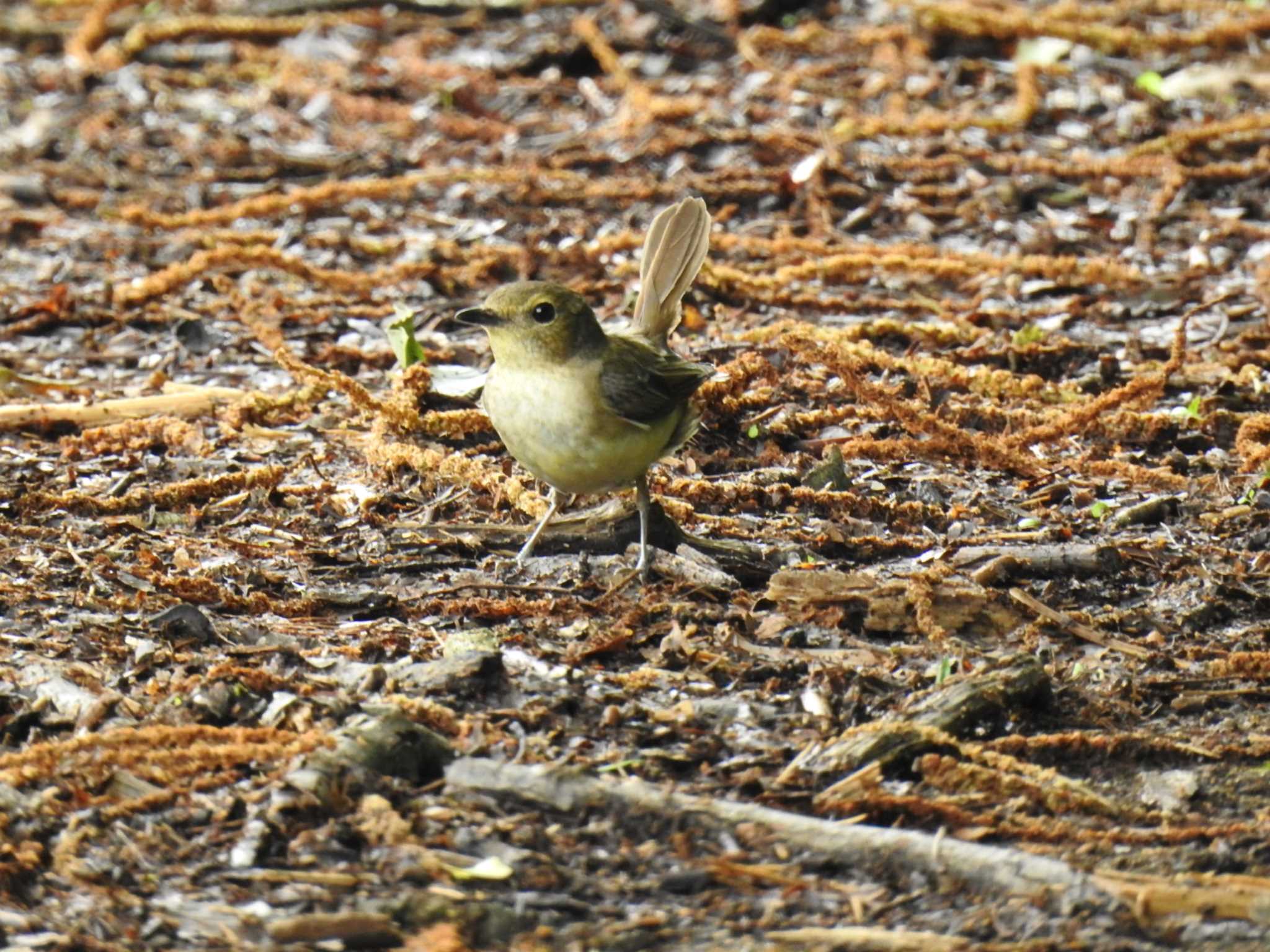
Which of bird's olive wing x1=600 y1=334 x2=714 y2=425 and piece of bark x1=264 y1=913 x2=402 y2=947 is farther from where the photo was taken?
bird's olive wing x1=600 y1=334 x2=714 y2=425

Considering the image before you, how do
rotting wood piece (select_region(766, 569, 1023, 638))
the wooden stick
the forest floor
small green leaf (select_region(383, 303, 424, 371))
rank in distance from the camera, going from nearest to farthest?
1. the forest floor
2. rotting wood piece (select_region(766, 569, 1023, 638))
3. the wooden stick
4. small green leaf (select_region(383, 303, 424, 371))

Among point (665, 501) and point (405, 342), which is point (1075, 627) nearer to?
point (665, 501)

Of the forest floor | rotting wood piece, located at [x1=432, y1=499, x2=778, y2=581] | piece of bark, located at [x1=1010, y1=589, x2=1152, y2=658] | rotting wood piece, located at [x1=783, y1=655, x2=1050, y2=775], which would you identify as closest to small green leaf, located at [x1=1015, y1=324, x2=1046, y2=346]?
the forest floor

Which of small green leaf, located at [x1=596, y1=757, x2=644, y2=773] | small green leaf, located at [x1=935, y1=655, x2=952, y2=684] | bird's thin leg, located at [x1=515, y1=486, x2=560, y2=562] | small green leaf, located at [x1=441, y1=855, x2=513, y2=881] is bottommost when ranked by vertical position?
bird's thin leg, located at [x1=515, y1=486, x2=560, y2=562]

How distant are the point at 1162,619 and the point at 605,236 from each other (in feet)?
13.8

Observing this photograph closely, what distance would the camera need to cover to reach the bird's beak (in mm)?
5059

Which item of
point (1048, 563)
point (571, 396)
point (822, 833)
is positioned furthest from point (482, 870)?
point (1048, 563)

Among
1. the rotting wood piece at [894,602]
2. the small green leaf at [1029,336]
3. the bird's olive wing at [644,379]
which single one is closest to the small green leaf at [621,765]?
the rotting wood piece at [894,602]

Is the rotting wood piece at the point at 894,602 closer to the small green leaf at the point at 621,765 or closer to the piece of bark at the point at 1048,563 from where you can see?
the piece of bark at the point at 1048,563

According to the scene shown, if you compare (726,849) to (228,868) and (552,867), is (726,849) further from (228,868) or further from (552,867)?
(228,868)

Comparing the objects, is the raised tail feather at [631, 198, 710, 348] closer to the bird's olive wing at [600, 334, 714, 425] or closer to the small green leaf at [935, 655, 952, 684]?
the bird's olive wing at [600, 334, 714, 425]

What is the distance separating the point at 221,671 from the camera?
14.1ft

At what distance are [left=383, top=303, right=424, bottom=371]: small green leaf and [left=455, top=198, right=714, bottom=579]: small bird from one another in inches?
64.5

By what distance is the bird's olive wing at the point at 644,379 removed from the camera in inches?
201
